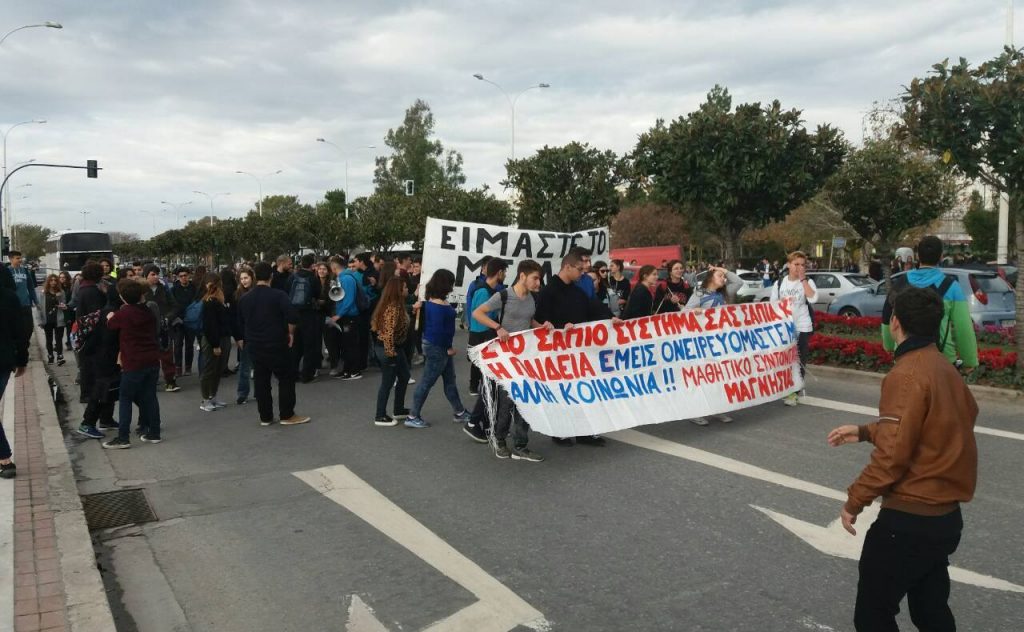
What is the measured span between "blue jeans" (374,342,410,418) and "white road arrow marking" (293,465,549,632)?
1617 mm

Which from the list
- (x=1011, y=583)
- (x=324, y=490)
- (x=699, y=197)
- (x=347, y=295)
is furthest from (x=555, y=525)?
(x=699, y=197)

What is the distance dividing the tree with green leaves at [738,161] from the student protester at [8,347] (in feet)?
59.3

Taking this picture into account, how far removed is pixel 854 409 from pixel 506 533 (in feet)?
17.5

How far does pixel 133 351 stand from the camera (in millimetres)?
7785

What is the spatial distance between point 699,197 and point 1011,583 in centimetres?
1935

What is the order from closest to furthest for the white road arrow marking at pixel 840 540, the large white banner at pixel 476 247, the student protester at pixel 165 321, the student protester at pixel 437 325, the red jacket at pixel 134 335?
the white road arrow marking at pixel 840 540 < the red jacket at pixel 134 335 < the student protester at pixel 437 325 < the student protester at pixel 165 321 < the large white banner at pixel 476 247

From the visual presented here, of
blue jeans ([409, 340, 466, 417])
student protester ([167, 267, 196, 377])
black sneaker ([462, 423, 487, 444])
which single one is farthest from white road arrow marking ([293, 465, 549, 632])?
student protester ([167, 267, 196, 377])

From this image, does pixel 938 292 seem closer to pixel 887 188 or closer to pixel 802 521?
pixel 802 521

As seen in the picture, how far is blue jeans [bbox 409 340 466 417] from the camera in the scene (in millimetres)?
8070

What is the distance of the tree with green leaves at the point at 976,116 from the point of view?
1058cm

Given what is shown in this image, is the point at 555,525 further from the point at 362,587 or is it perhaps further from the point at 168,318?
the point at 168,318

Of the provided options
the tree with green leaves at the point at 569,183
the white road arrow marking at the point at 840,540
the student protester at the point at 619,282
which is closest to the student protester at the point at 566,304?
the white road arrow marking at the point at 840,540

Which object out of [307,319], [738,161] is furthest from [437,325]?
[738,161]

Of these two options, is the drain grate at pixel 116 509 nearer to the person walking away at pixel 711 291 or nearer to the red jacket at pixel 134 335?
the red jacket at pixel 134 335
